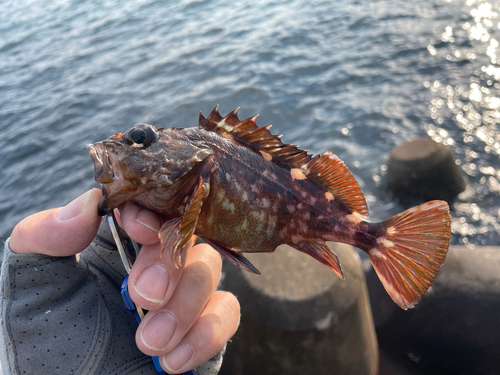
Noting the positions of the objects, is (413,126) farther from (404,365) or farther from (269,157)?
(269,157)

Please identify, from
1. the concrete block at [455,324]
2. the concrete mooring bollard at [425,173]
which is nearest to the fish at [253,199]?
the concrete block at [455,324]

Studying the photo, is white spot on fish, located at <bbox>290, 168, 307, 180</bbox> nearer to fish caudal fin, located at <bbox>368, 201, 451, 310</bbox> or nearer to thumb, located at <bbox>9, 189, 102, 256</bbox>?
fish caudal fin, located at <bbox>368, 201, 451, 310</bbox>

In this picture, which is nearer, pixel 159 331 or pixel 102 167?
pixel 102 167

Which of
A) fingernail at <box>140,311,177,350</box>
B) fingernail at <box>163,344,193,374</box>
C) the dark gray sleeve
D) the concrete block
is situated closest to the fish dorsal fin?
fingernail at <box>140,311,177,350</box>

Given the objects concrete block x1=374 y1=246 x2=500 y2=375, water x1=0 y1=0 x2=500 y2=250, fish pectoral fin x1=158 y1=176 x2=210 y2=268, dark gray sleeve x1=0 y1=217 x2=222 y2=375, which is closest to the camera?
fish pectoral fin x1=158 y1=176 x2=210 y2=268

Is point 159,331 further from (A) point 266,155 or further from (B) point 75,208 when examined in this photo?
(A) point 266,155

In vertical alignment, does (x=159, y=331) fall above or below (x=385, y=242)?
below

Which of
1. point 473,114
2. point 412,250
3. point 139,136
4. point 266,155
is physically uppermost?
point 139,136

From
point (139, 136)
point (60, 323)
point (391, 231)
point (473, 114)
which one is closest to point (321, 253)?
point (391, 231)
